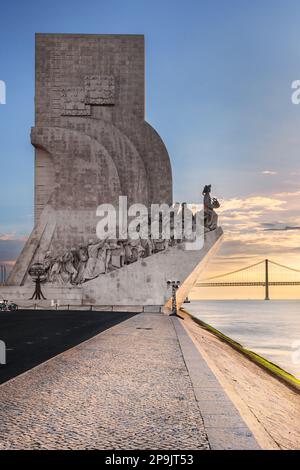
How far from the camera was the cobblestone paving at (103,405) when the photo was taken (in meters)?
3.23

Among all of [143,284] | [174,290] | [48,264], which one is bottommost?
[174,290]

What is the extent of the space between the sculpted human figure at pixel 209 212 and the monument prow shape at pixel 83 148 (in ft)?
8.20

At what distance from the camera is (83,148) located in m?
22.9

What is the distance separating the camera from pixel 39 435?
3.31 metres

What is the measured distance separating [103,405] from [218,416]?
0.85 m

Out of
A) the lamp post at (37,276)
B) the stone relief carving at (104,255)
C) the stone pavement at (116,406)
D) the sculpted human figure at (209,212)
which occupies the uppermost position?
the sculpted human figure at (209,212)

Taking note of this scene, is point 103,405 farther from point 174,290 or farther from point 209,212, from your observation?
point 209,212

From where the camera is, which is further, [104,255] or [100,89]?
[100,89]

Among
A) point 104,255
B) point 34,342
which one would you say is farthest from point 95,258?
point 34,342

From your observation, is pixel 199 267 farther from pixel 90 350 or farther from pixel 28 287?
pixel 90 350

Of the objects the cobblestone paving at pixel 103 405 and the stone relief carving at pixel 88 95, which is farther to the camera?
the stone relief carving at pixel 88 95

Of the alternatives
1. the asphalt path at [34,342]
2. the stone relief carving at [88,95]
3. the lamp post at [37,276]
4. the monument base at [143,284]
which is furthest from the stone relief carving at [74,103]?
the asphalt path at [34,342]

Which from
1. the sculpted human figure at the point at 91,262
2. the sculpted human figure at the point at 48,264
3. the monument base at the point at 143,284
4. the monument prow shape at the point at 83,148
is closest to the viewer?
the monument base at the point at 143,284

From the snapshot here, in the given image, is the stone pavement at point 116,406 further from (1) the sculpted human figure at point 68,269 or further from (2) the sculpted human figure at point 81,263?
(1) the sculpted human figure at point 68,269
